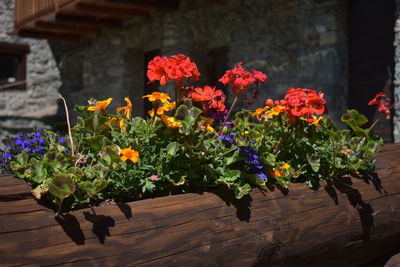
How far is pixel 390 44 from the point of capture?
18.0 feet

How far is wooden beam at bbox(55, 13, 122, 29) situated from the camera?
8.22 metres

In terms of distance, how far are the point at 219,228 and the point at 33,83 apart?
35.6 ft

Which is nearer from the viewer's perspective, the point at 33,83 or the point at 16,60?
the point at 33,83

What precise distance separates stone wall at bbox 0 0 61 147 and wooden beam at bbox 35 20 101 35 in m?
2.43

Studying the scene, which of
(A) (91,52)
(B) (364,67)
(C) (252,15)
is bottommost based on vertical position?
(A) (91,52)

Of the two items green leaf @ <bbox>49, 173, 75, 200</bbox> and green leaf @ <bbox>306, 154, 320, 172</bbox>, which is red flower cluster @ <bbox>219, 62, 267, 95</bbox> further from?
green leaf @ <bbox>49, 173, 75, 200</bbox>

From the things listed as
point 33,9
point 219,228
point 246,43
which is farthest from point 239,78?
point 33,9

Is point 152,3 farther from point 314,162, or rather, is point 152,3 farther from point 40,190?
point 40,190

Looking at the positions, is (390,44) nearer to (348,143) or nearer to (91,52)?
(348,143)

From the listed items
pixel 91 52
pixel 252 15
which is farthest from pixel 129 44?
pixel 252 15

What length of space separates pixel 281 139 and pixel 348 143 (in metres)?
0.38

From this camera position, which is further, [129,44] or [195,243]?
[129,44]

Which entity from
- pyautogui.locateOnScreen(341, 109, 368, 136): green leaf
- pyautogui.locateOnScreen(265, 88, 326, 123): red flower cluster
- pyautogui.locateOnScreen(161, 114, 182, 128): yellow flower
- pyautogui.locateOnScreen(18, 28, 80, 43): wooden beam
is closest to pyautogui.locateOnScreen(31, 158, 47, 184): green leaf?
pyautogui.locateOnScreen(161, 114, 182, 128): yellow flower

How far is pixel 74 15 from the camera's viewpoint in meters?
8.47
